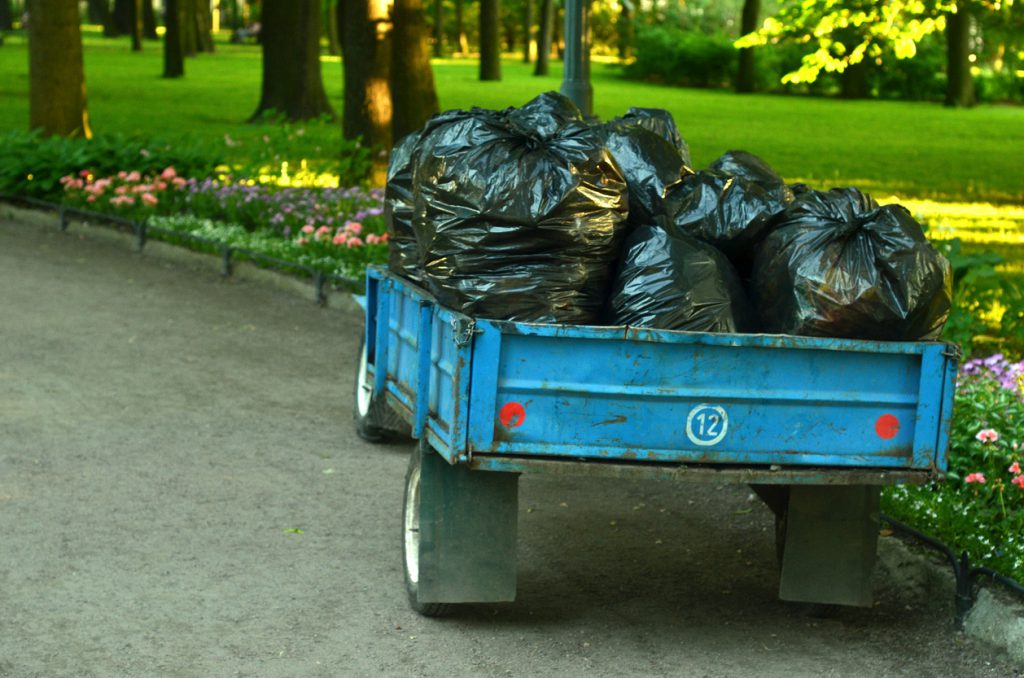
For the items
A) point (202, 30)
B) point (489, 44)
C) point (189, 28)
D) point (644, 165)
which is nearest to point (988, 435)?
point (644, 165)

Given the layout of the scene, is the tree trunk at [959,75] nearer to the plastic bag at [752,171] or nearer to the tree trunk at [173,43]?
the tree trunk at [173,43]

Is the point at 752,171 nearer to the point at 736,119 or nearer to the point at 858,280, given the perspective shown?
the point at 858,280

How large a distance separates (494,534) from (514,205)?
3.80 ft

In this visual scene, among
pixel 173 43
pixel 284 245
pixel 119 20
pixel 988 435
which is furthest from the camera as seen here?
pixel 119 20

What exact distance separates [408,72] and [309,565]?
492 inches

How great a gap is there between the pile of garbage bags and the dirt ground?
113 cm

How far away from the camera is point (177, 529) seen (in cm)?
640

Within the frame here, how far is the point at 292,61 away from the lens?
29.6 meters

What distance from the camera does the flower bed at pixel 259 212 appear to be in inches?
496

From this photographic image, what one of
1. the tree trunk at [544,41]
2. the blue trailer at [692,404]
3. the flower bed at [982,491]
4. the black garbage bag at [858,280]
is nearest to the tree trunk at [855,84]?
the tree trunk at [544,41]

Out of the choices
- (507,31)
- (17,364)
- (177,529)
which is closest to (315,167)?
(17,364)

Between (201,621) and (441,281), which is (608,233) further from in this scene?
(201,621)

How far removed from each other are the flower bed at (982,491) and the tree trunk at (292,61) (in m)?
23.2

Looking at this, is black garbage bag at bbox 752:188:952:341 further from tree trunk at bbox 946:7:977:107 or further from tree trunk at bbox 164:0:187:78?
tree trunk at bbox 946:7:977:107
